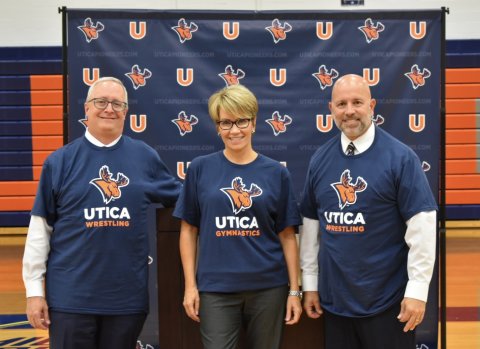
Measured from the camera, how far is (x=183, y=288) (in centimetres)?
279

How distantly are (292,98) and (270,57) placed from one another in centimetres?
34

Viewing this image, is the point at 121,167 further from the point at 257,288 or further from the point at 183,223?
the point at 257,288

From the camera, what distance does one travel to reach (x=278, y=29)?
4.34 meters

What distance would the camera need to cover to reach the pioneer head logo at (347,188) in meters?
2.46

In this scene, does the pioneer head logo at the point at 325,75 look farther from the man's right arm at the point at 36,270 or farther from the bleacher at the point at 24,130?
the bleacher at the point at 24,130

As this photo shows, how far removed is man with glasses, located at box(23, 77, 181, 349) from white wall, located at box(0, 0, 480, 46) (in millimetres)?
6544

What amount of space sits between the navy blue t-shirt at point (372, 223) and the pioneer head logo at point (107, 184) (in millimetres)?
865

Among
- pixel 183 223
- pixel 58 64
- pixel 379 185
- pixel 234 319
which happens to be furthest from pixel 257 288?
pixel 58 64

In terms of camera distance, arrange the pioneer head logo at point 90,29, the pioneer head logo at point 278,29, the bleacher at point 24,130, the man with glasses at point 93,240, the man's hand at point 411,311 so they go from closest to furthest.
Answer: the man's hand at point 411,311 → the man with glasses at point 93,240 → the pioneer head logo at point 90,29 → the pioneer head logo at point 278,29 → the bleacher at point 24,130

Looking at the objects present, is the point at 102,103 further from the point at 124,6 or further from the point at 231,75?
the point at 124,6

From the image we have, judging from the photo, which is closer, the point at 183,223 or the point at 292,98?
the point at 183,223

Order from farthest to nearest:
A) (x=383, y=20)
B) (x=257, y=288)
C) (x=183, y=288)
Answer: (x=383, y=20)
(x=183, y=288)
(x=257, y=288)

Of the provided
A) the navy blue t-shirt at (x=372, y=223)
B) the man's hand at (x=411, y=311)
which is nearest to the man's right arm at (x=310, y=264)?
the navy blue t-shirt at (x=372, y=223)

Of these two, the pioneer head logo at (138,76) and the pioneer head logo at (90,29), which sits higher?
the pioneer head logo at (90,29)
